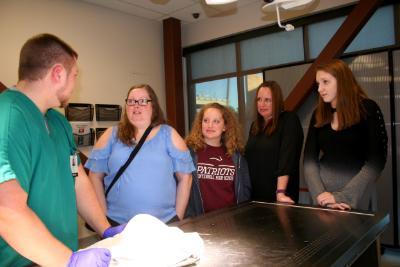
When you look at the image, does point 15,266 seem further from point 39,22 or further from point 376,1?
point 376,1

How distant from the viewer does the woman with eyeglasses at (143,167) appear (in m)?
1.64

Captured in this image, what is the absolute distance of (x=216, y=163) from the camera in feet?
6.19

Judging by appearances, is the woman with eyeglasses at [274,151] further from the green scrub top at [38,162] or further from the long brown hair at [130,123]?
the green scrub top at [38,162]

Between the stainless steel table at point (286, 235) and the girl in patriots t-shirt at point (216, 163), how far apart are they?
0.84ft

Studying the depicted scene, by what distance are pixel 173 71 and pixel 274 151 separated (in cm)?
261

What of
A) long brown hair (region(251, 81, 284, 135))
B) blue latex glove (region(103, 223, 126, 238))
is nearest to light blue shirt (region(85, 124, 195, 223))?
blue latex glove (region(103, 223, 126, 238))

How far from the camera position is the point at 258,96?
6.92 feet

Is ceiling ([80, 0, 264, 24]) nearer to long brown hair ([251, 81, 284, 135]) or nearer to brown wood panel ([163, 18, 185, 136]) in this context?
brown wood panel ([163, 18, 185, 136])

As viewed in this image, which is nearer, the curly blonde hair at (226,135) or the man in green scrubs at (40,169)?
the man in green scrubs at (40,169)

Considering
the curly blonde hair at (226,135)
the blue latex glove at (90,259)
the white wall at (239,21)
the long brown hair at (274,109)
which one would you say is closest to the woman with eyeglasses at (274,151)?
the long brown hair at (274,109)

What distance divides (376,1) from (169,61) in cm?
242

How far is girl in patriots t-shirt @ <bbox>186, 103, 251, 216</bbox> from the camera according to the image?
1839 mm

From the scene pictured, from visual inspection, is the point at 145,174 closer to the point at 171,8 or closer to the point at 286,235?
the point at 286,235

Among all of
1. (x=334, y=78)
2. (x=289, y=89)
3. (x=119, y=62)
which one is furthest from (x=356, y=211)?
(x=119, y=62)
